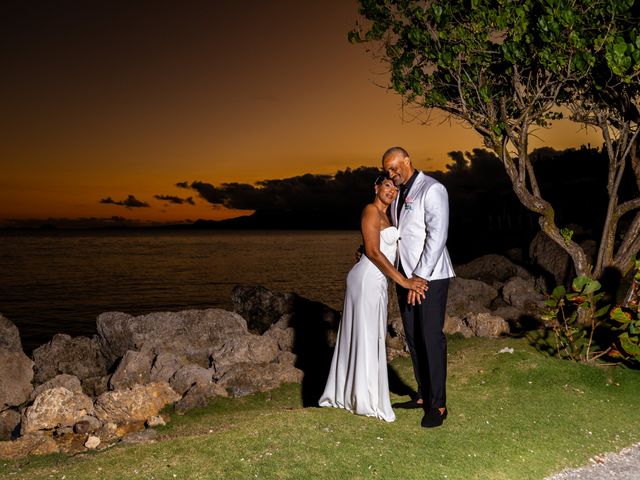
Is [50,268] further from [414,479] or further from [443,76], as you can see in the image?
[414,479]

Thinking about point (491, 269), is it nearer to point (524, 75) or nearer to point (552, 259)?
point (552, 259)

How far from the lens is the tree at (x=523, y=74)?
1111cm

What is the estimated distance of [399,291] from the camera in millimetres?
7637

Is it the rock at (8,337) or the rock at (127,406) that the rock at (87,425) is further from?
the rock at (8,337)

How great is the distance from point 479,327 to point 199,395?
6.23m

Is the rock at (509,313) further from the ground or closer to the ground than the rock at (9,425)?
further from the ground

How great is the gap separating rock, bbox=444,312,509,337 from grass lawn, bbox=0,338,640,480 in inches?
166

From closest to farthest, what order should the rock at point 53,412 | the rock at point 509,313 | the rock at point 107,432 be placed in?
the rock at point 107,432
the rock at point 53,412
the rock at point 509,313

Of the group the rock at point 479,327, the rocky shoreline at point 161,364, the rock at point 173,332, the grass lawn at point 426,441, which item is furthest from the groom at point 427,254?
the rock at point 173,332

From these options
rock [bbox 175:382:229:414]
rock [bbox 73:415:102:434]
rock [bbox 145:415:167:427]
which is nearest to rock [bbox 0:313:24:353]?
rock [bbox 73:415:102:434]

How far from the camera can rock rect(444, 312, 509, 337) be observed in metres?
13.6

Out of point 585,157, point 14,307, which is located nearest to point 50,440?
point 14,307

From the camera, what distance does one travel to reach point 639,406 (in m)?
8.27

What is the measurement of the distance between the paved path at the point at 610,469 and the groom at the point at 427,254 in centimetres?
153
